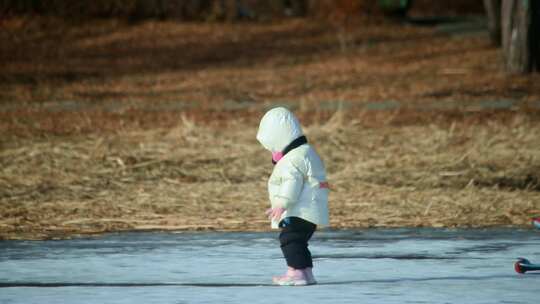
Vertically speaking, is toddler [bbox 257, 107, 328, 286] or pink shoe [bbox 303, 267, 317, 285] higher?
toddler [bbox 257, 107, 328, 286]

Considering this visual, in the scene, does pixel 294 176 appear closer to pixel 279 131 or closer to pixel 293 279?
pixel 279 131

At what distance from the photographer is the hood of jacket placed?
23.4 ft

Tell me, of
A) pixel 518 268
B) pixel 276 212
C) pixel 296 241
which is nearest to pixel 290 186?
pixel 276 212

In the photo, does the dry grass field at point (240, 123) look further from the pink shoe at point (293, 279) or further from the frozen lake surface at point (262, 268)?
the pink shoe at point (293, 279)

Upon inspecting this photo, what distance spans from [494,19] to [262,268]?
71.6 feet

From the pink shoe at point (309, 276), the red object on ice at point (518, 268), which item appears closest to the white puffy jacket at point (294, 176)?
the pink shoe at point (309, 276)

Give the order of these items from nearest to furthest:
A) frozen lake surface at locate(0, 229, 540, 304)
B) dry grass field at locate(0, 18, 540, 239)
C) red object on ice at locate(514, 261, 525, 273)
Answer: frozen lake surface at locate(0, 229, 540, 304) → red object on ice at locate(514, 261, 525, 273) → dry grass field at locate(0, 18, 540, 239)

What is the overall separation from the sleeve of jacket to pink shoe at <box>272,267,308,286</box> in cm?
37

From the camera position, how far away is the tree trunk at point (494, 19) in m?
27.6

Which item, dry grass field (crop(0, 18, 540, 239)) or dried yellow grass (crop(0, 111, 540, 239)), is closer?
dried yellow grass (crop(0, 111, 540, 239))

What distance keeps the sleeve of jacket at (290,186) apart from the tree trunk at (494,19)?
21280mm

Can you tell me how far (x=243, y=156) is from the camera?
13.8m

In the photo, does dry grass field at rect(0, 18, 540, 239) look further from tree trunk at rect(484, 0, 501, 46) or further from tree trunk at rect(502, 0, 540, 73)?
tree trunk at rect(484, 0, 501, 46)

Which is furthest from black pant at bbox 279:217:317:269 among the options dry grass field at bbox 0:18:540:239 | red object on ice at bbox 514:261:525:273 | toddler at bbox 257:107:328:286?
dry grass field at bbox 0:18:540:239
